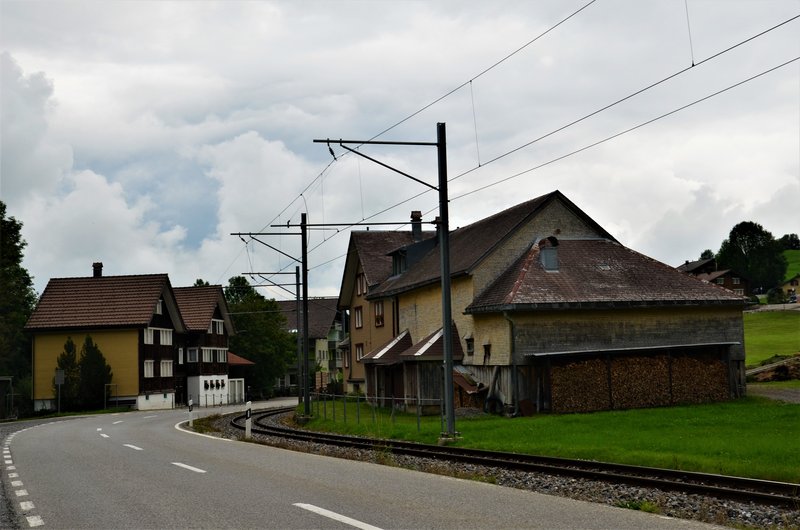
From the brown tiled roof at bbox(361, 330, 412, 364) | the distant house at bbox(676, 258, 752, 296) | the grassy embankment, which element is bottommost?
the grassy embankment

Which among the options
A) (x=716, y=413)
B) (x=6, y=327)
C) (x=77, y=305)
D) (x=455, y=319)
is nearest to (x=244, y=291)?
(x=6, y=327)

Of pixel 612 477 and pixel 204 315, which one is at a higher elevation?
pixel 204 315

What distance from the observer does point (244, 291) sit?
386 ft

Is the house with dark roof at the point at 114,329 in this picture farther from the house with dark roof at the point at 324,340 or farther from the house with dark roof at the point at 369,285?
the house with dark roof at the point at 324,340

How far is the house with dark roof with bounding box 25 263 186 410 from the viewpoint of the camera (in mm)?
63469

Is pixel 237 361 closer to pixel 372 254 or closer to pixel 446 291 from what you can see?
pixel 372 254

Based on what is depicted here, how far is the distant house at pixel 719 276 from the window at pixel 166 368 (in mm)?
100992

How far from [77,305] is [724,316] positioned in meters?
46.6

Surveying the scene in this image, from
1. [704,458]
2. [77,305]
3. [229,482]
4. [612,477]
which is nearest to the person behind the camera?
[229,482]

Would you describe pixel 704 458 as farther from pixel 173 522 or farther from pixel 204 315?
pixel 204 315

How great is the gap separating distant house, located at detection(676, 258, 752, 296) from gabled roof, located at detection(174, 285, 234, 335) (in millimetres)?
94177

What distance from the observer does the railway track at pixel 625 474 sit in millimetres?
12742

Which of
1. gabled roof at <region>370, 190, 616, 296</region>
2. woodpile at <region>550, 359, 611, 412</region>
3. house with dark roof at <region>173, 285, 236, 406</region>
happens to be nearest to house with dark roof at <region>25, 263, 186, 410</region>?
house with dark roof at <region>173, 285, 236, 406</region>

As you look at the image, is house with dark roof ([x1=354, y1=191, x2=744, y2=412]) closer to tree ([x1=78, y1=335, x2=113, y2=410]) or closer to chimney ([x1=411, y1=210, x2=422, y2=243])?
chimney ([x1=411, y1=210, x2=422, y2=243])
